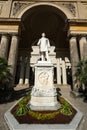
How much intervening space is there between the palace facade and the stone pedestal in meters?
7.52

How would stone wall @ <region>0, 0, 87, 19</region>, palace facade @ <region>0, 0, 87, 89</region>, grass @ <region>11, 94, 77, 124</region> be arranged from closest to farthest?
1. grass @ <region>11, 94, 77, 124</region>
2. palace facade @ <region>0, 0, 87, 89</region>
3. stone wall @ <region>0, 0, 87, 19</region>

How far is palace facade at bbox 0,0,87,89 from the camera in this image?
1867cm

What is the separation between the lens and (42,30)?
91.4 ft

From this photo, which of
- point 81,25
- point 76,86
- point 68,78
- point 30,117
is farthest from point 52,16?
point 30,117

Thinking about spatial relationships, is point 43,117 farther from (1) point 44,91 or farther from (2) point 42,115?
(1) point 44,91

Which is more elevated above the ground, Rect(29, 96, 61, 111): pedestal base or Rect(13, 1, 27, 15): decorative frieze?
Rect(13, 1, 27, 15): decorative frieze

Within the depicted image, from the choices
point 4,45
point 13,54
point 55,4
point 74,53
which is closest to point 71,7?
point 55,4

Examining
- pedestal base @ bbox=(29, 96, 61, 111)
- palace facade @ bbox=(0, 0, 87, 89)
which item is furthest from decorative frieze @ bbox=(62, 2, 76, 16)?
pedestal base @ bbox=(29, 96, 61, 111)

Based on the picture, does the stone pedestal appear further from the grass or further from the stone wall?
the stone wall

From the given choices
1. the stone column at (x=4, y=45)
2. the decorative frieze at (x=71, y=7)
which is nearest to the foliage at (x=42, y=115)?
the stone column at (x=4, y=45)

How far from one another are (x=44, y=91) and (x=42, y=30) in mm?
19845

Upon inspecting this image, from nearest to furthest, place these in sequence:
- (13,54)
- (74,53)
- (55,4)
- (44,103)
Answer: (44,103) < (13,54) < (74,53) < (55,4)

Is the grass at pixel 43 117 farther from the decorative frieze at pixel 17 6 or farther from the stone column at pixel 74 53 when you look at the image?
the decorative frieze at pixel 17 6

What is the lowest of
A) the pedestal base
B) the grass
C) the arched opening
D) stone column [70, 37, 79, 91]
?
the grass
